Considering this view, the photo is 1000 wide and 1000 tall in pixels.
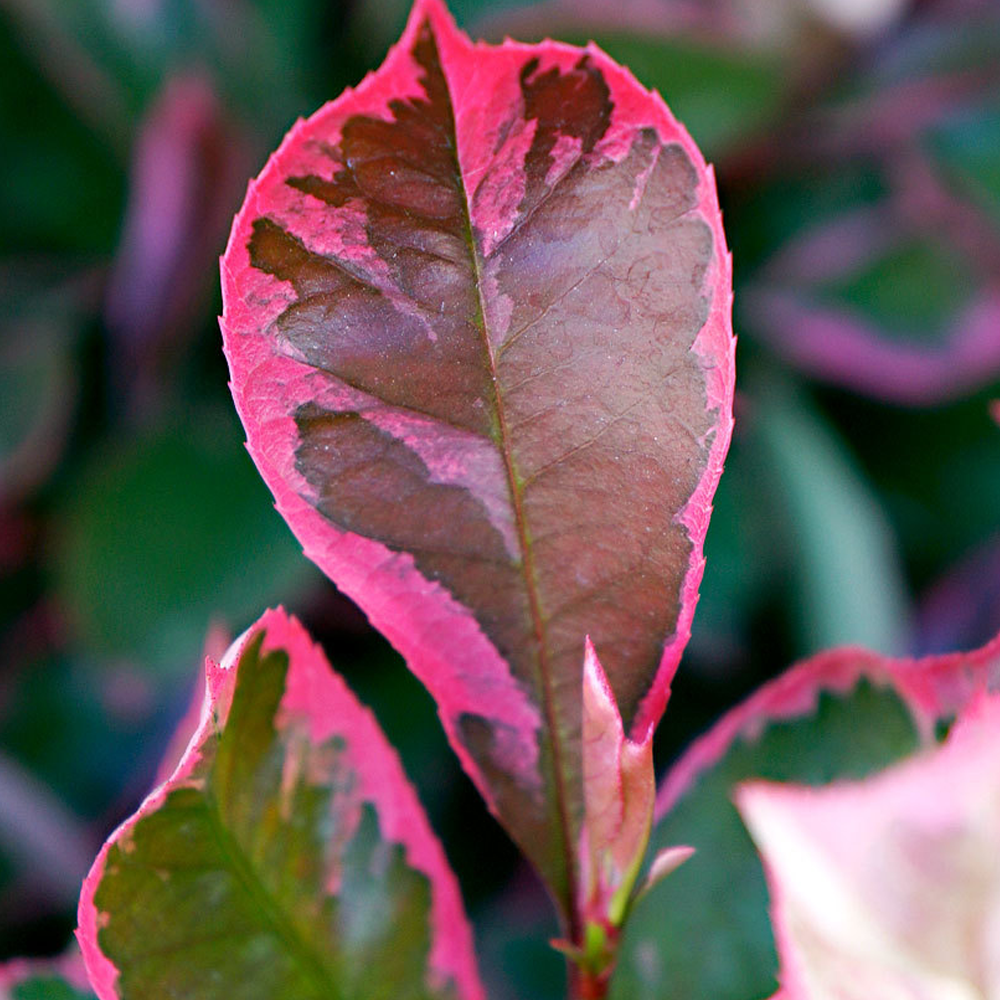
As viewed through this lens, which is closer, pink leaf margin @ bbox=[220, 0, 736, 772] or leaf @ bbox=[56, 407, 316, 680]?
pink leaf margin @ bbox=[220, 0, 736, 772]

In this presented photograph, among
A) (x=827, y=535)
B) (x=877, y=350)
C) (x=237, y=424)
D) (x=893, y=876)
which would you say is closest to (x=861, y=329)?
(x=877, y=350)

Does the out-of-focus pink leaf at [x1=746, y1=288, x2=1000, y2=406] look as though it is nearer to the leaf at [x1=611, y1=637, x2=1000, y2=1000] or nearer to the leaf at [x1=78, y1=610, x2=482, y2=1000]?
the leaf at [x1=611, y1=637, x2=1000, y2=1000]

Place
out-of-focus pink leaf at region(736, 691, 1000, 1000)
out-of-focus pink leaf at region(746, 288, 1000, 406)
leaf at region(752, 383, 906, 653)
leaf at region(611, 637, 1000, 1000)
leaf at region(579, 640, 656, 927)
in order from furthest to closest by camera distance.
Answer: out-of-focus pink leaf at region(746, 288, 1000, 406)
leaf at region(752, 383, 906, 653)
leaf at region(611, 637, 1000, 1000)
leaf at region(579, 640, 656, 927)
out-of-focus pink leaf at region(736, 691, 1000, 1000)

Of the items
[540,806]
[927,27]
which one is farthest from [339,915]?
[927,27]

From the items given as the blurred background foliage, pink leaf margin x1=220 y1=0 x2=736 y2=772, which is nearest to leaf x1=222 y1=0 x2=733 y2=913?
pink leaf margin x1=220 y1=0 x2=736 y2=772

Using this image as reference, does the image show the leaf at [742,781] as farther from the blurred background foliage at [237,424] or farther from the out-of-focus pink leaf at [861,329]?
the out-of-focus pink leaf at [861,329]

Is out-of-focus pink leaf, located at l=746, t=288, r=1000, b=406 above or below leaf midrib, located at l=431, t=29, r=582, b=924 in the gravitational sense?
below

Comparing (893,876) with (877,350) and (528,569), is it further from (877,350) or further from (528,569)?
(877,350)
